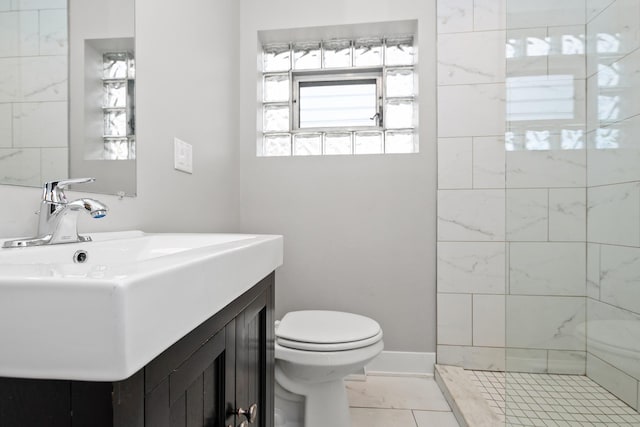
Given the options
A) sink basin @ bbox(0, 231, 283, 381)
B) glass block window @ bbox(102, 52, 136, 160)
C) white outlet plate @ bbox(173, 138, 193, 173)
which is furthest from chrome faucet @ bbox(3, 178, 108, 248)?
white outlet plate @ bbox(173, 138, 193, 173)

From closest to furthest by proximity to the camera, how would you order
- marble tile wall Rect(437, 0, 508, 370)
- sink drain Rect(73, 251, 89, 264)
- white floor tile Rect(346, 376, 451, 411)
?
1. sink drain Rect(73, 251, 89, 264)
2. white floor tile Rect(346, 376, 451, 411)
3. marble tile wall Rect(437, 0, 508, 370)

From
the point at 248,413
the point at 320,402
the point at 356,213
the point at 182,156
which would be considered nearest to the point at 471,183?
the point at 356,213

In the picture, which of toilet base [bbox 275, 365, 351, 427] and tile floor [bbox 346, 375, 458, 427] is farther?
tile floor [bbox 346, 375, 458, 427]

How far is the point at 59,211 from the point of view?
2.06ft

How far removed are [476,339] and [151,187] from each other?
1.67 metres

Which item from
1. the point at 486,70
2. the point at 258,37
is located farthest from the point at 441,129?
the point at 258,37

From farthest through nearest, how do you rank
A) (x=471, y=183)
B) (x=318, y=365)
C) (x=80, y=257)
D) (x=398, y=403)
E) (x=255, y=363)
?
1. (x=471, y=183)
2. (x=398, y=403)
3. (x=318, y=365)
4. (x=255, y=363)
5. (x=80, y=257)

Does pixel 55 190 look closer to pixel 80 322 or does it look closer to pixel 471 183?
pixel 80 322

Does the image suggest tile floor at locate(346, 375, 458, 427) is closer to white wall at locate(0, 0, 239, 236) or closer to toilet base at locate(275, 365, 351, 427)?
toilet base at locate(275, 365, 351, 427)

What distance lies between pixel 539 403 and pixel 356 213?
3.53 ft

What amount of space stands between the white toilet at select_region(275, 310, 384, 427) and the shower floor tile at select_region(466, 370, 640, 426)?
0.49 m

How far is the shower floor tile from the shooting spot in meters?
0.93

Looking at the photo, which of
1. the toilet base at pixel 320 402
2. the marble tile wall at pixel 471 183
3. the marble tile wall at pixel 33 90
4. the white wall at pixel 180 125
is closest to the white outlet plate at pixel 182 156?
the white wall at pixel 180 125

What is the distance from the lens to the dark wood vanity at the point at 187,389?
0.27 m
